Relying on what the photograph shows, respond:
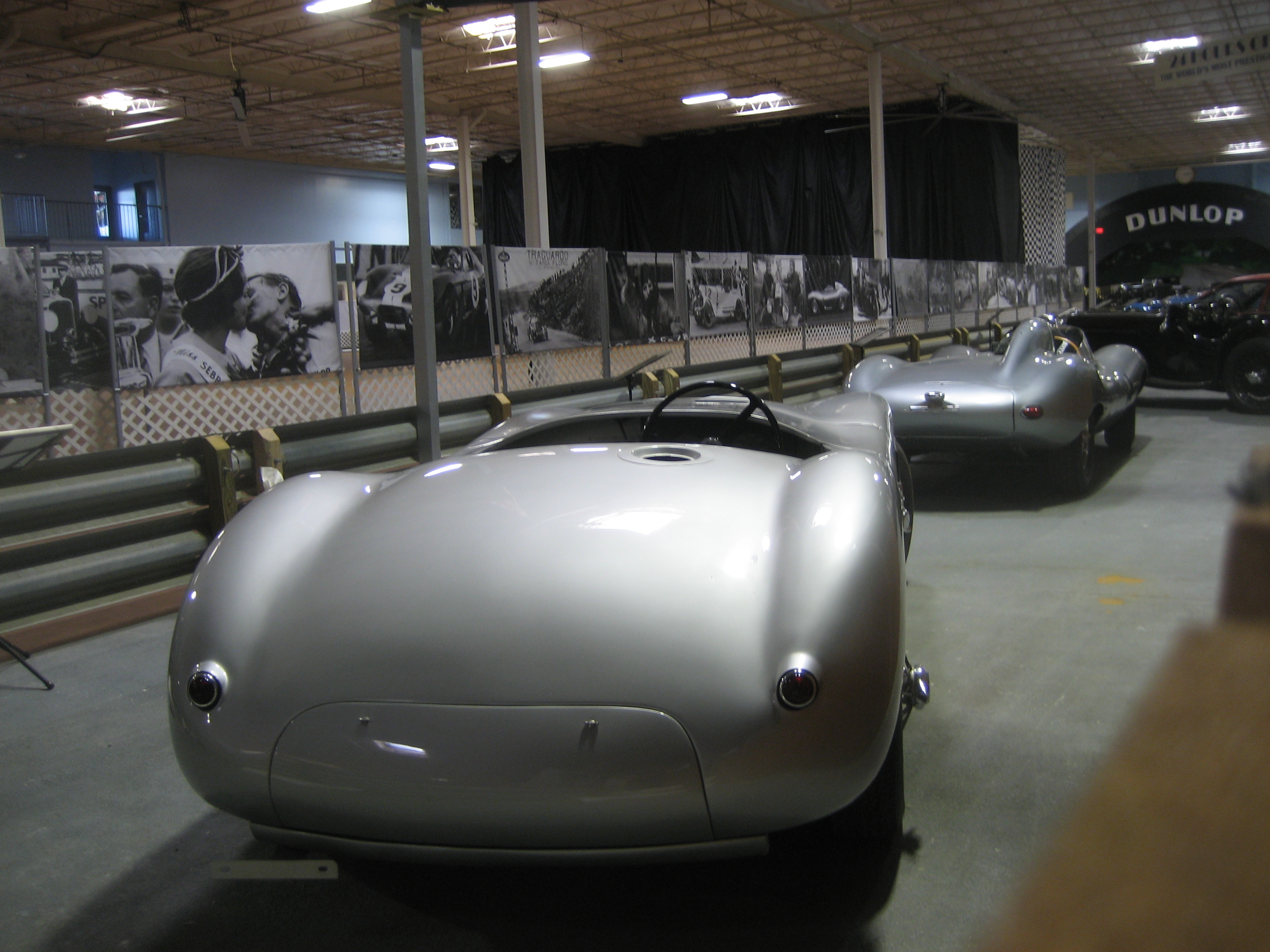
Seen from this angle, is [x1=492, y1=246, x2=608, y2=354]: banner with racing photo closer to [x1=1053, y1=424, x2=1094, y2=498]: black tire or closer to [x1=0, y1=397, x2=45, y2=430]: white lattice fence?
[x1=0, y1=397, x2=45, y2=430]: white lattice fence

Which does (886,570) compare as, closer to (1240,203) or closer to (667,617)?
(667,617)

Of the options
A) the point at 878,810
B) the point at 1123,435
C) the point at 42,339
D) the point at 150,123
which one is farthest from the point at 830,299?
the point at 150,123

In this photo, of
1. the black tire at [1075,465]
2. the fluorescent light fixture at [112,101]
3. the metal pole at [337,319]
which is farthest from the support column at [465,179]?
the black tire at [1075,465]

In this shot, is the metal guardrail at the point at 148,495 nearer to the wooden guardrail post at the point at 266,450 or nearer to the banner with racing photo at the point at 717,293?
the wooden guardrail post at the point at 266,450

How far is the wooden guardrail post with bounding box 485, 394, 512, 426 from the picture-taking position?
6.47 metres

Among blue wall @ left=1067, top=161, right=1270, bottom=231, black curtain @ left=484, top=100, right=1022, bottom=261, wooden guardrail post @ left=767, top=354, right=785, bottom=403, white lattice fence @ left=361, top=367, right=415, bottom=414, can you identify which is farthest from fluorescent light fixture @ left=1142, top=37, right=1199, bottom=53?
blue wall @ left=1067, top=161, right=1270, bottom=231

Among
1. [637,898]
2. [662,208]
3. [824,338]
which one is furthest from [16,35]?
[637,898]

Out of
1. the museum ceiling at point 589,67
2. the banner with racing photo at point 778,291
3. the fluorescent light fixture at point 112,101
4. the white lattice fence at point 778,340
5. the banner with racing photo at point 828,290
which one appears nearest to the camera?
the banner with racing photo at point 778,291

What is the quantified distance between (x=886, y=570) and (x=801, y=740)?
0.45 m

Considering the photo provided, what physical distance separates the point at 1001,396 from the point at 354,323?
13.7ft

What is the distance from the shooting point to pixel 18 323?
618 cm

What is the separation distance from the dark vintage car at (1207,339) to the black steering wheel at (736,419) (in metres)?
8.83

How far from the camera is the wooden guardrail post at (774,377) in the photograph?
9453 mm

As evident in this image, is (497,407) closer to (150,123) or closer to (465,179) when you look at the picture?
(465,179)
